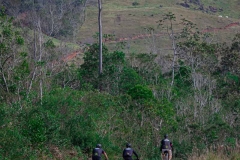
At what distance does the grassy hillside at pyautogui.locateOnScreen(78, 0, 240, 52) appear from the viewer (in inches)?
1898

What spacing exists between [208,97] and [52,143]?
9.17 m

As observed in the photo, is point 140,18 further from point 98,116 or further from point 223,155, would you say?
point 223,155

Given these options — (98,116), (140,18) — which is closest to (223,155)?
(98,116)

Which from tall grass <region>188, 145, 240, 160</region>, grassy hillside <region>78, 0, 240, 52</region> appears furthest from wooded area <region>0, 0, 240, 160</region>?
grassy hillside <region>78, 0, 240, 52</region>

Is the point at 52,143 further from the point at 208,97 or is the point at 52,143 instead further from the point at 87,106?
the point at 208,97

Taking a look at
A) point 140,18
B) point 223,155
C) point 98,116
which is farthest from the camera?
point 140,18

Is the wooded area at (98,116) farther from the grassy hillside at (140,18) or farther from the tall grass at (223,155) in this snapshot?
the grassy hillside at (140,18)

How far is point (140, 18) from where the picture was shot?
53000 mm

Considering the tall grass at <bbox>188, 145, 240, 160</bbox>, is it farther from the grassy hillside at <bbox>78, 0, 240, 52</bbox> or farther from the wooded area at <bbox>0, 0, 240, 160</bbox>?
the grassy hillside at <bbox>78, 0, 240, 52</bbox>

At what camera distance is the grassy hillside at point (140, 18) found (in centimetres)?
4821

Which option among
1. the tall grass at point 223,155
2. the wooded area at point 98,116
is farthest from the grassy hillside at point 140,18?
the tall grass at point 223,155

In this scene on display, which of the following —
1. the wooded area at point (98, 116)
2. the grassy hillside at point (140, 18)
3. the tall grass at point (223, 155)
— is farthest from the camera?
the grassy hillside at point (140, 18)

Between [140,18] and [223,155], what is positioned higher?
[223,155]

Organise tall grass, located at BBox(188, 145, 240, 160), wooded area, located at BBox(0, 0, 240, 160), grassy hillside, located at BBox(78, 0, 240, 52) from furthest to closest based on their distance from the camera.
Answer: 1. grassy hillside, located at BBox(78, 0, 240, 52)
2. wooded area, located at BBox(0, 0, 240, 160)
3. tall grass, located at BBox(188, 145, 240, 160)
